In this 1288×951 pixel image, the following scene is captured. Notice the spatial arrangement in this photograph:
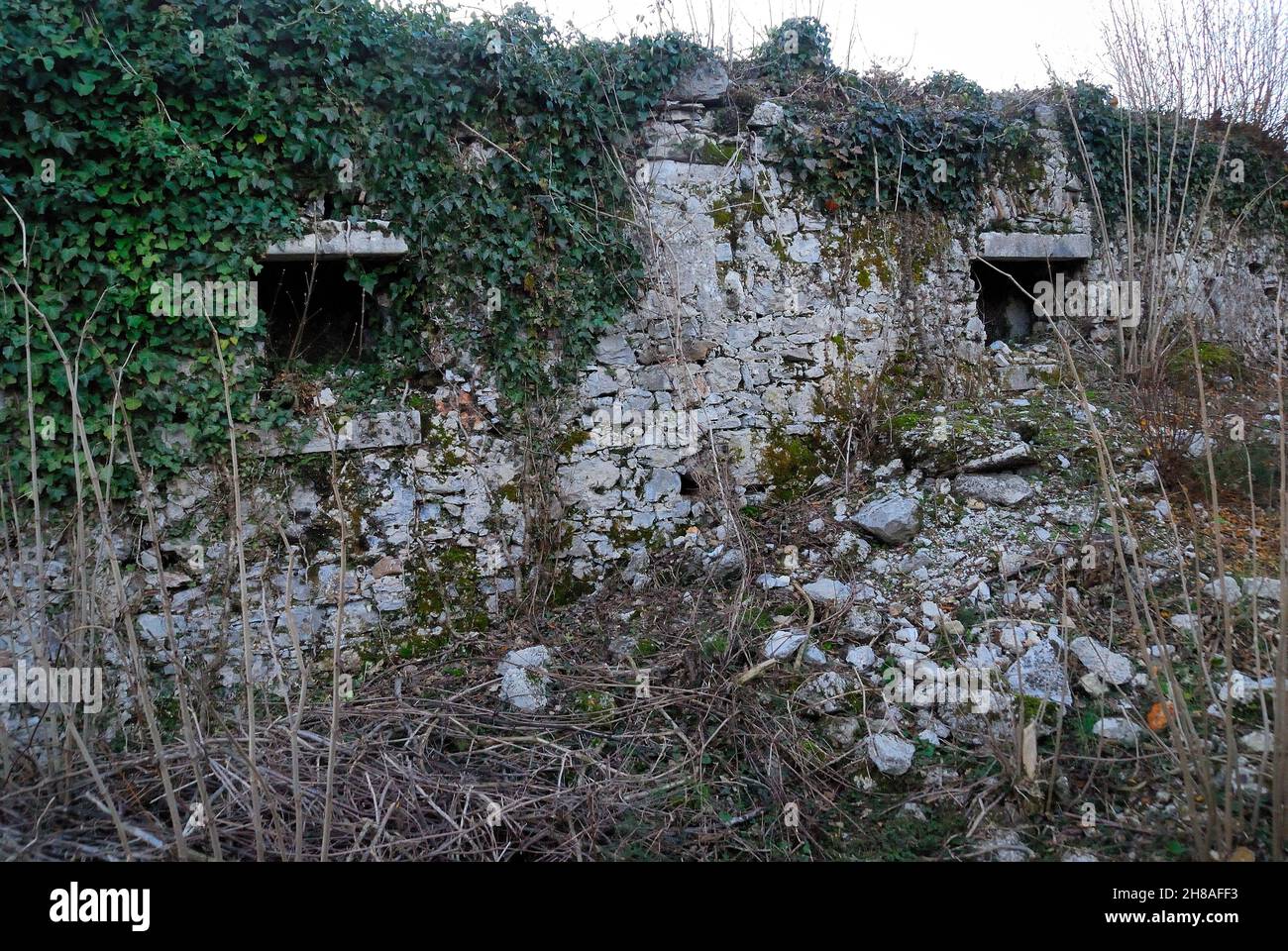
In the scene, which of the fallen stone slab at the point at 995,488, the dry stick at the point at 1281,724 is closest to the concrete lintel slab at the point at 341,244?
the fallen stone slab at the point at 995,488

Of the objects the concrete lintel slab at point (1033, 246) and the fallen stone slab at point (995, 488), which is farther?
the concrete lintel slab at point (1033, 246)

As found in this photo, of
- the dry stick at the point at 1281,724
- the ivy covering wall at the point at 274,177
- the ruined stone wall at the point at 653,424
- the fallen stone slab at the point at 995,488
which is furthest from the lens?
the fallen stone slab at the point at 995,488

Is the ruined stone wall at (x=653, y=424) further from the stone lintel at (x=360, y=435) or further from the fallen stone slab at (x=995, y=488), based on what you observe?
the fallen stone slab at (x=995, y=488)

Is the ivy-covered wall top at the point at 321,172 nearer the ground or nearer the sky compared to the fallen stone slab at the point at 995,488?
nearer the sky

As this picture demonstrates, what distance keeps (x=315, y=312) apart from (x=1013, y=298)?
4991mm

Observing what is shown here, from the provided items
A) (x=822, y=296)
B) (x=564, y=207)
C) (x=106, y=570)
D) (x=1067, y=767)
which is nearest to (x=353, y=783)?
(x=106, y=570)

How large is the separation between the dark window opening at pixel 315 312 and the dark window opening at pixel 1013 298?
4.41 meters

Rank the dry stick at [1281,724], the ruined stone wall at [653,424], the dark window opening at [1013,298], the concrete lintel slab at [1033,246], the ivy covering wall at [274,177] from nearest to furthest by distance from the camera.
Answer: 1. the dry stick at [1281,724]
2. the ivy covering wall at [274,177]
3. the ruined stone wall at [653,424]
4. the concrete lintel slab at [1033,246]
5. the dark window opening at [1013,298]

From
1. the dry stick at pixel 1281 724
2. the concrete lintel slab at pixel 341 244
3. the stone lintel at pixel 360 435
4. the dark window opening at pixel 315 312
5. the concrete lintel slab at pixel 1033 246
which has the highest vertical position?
the concrete lintel slab at pixel 1033 246

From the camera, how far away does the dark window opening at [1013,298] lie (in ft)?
18.2

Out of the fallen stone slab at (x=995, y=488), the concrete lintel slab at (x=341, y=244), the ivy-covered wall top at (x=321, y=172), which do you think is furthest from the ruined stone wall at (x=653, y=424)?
the fallen stone slab at (x=995, y=488)

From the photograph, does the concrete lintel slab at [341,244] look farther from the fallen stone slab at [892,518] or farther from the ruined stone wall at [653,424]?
the fallen stone slab at [892,518]

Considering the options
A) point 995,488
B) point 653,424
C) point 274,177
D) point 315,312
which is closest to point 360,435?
point 315,312
